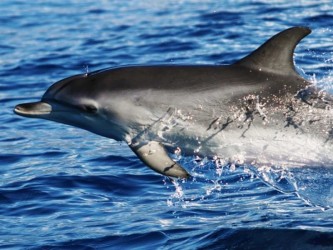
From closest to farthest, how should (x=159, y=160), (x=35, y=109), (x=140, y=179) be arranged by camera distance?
(x=159, y=160) < (x=35, y=109) < (x=140, y=179)

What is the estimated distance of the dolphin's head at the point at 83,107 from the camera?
26.7 feet

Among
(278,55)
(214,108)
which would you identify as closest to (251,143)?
(214,108)

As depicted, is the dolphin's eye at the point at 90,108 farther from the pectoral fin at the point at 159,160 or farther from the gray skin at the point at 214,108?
the pectoral fin at the point at 159,160

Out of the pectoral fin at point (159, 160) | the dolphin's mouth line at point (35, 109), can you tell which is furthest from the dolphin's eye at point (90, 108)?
the pectoral fin at point (159, 160)

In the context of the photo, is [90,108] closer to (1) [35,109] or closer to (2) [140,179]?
(1) [35,109]

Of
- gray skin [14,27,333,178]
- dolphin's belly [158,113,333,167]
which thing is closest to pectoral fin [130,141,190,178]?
gray skin [14,27,333,178]

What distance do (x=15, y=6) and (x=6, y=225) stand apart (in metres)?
14.1

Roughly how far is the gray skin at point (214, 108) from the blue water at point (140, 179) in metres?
0.50

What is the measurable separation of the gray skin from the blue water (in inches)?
19.6

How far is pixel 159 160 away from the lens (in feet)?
26.4

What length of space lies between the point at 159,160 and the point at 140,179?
9.48 feet

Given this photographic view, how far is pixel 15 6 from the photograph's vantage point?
75.3 feet

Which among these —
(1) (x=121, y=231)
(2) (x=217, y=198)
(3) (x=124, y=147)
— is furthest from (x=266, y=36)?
(1) (x=121, y=231)

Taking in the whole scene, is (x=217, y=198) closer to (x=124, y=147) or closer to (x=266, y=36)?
(x=124, y=147)
